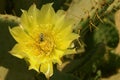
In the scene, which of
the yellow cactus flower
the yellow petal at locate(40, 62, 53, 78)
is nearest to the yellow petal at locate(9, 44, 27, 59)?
the yellow cactus flower

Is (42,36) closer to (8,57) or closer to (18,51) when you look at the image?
(18,51)

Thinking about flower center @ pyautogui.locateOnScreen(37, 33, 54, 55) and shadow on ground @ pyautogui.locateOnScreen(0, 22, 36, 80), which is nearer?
flower center @ pyautogui.locateOnScreen(37, 33, 54, 55)

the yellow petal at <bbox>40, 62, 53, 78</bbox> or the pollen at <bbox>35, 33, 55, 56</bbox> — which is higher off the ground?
the pollen at <bbox>35, 33, 55, 56</bbox>

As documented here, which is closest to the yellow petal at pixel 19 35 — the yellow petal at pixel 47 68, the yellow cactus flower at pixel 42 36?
the yellow cactus flower at pixel 42 36

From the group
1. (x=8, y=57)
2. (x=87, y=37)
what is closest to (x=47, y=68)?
(x=8, y=57)

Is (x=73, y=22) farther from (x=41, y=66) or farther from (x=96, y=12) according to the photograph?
(x=41, y=66)

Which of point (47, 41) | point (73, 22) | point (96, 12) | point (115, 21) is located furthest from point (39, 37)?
point (115, 21)

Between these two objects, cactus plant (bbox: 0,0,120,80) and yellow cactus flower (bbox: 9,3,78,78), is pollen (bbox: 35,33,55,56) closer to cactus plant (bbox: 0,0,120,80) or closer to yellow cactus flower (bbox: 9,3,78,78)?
yellow cactus flower (bbox: 9,3,78,78)
